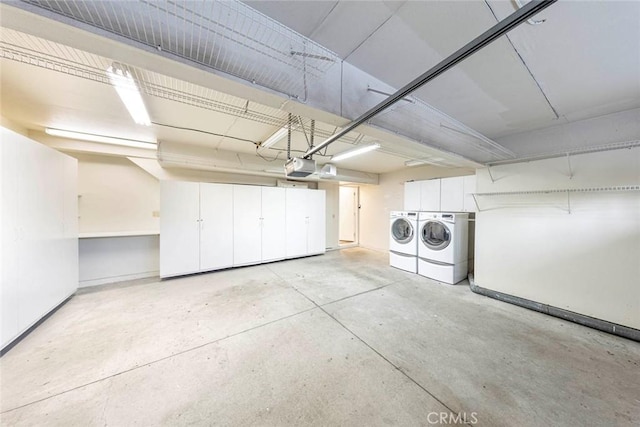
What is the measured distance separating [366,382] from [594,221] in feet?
10.3

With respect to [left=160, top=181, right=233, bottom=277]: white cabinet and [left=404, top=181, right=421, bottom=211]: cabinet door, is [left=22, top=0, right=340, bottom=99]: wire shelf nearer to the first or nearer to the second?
[left=160, top=181, right=233, bottom=277]: white cabinet

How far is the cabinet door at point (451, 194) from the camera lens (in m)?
3.86

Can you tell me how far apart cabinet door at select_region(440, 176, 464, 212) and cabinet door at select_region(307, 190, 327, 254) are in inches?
108

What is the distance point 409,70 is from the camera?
1.64 metres

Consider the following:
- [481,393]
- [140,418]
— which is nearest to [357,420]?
[481,393]

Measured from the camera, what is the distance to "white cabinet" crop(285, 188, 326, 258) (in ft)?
16.3

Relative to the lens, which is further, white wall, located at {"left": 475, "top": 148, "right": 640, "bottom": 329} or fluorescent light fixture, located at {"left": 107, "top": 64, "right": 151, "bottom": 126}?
white wall, located at {"left": 475, "top": 148, "right": 640, "bottom": 329}

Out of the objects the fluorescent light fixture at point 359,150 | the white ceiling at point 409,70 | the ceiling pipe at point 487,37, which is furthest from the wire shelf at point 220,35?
the fluorescent light fixture at point 359,150

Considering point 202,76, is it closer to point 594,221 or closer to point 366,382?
point 366,382

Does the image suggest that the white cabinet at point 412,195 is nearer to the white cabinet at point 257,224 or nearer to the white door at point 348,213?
the white door at point 348,213

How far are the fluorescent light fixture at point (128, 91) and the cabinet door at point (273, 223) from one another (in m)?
2.50

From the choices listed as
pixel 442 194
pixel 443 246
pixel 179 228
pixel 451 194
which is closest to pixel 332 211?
pixel 442 194

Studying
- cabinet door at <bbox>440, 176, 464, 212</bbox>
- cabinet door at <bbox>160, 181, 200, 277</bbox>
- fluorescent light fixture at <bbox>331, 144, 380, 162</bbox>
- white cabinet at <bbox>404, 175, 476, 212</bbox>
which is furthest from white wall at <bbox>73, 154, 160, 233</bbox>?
cabinet door at <bbox>440, 176, 464, 212</bbox>

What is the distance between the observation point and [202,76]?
3.89 feet
